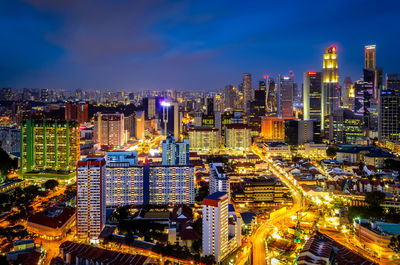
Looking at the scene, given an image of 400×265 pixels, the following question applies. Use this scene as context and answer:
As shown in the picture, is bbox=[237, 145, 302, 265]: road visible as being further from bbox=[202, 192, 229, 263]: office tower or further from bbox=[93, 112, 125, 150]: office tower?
bbox=[93, 112, 125, 150]: office tower

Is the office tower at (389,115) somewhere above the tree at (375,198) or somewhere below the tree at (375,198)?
above

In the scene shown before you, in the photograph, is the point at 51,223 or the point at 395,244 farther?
the point at 51,223

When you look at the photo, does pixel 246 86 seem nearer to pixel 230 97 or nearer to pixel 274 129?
pixel 230 97

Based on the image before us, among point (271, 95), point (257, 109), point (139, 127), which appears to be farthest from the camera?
point (271, 95)

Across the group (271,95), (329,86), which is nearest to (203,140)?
(329,86)

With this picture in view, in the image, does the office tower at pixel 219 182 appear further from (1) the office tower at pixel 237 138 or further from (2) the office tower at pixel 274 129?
(2) the office tower at pixel 274 129

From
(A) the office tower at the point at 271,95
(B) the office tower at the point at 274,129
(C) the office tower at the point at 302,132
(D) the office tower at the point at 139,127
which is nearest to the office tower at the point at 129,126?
(D) the office tower at the point at 139,127

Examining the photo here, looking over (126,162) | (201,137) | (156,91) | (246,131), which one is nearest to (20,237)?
(126,162)

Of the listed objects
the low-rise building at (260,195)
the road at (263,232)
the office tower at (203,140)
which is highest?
the office tower at (203,140)
